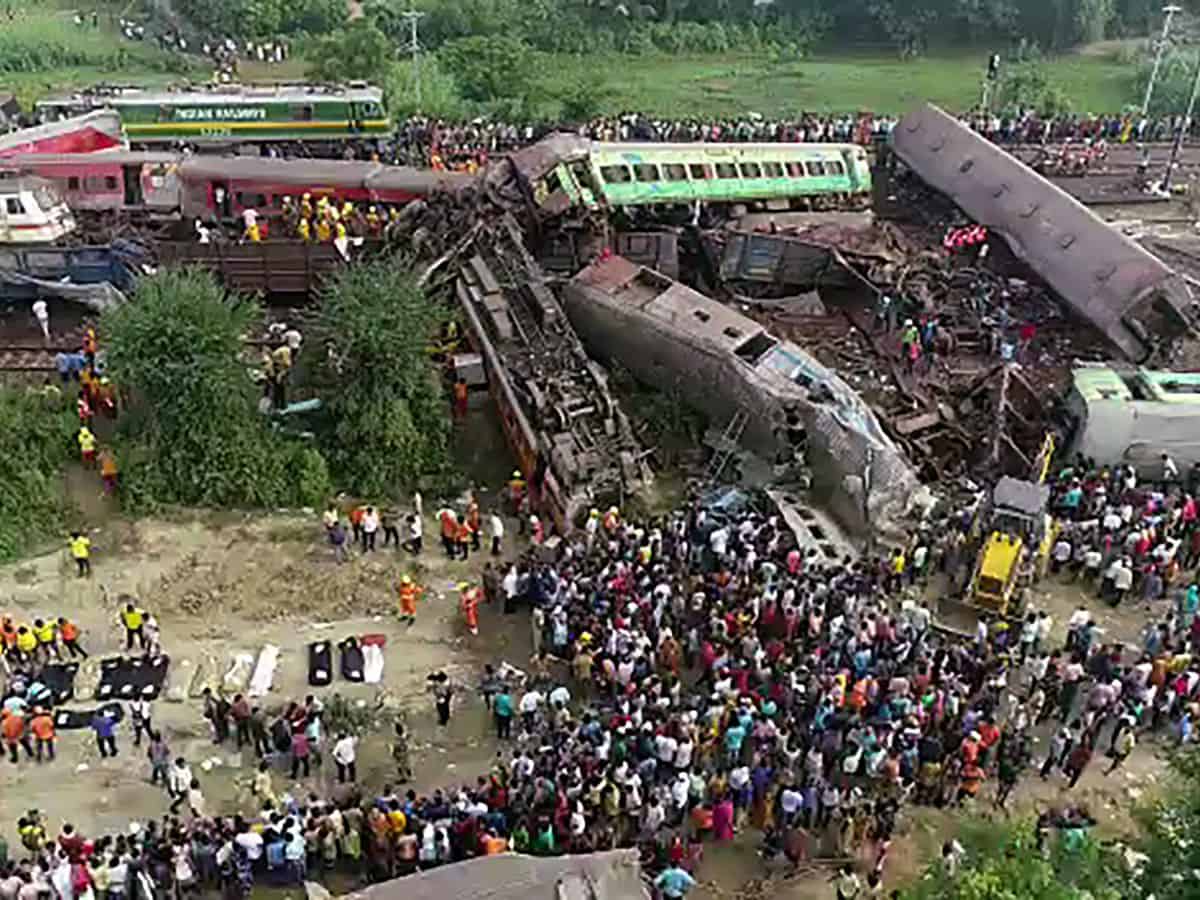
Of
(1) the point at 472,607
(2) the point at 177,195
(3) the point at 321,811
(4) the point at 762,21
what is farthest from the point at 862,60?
(3) the point at 321,811

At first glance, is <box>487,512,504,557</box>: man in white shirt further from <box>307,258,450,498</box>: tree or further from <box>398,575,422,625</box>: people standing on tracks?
<box>307,258,450,498</box>: tree

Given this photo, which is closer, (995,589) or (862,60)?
(995,589)

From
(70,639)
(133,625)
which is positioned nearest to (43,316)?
(70,639)

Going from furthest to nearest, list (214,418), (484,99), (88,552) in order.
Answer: (484,99) → (214,418) → (88,552)

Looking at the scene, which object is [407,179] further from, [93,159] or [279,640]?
[279,640]

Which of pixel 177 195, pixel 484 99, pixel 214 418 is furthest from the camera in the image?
pixel 484 99

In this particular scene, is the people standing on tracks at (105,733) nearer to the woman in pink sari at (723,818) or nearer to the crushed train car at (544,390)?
the crushed train car at (544,390)

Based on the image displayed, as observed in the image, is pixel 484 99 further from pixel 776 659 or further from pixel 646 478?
pixel 776 659
